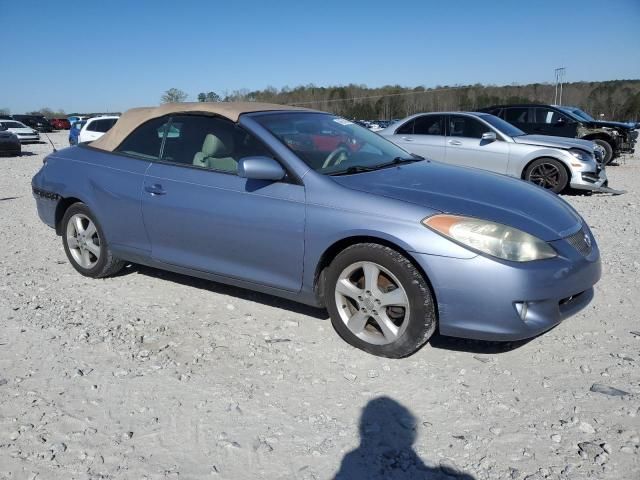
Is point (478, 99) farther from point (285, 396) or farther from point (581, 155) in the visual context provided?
point (285, 396)

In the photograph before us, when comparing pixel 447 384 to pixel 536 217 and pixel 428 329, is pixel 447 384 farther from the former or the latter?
pixel 536 217

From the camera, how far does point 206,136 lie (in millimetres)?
4039

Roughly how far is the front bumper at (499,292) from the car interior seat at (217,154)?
5.20 feet

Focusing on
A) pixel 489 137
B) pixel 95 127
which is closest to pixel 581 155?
pixel 489 137

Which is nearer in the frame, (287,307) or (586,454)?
(586,454)

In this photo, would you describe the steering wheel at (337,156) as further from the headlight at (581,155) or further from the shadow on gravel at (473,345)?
the headlight at (581,155)

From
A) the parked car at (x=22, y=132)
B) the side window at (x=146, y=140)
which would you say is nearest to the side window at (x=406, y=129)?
the side window at (x=146, y=140)

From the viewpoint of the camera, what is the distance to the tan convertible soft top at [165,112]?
406cm

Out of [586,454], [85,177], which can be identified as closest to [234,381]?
[586,454]


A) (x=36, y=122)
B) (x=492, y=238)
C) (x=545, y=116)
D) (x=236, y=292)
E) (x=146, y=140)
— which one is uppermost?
(x=36, y=122)

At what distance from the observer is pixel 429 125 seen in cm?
1022

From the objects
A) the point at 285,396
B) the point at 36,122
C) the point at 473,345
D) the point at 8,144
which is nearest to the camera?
the point at 285,396

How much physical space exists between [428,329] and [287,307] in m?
1.33

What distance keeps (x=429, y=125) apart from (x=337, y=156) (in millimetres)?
6836
